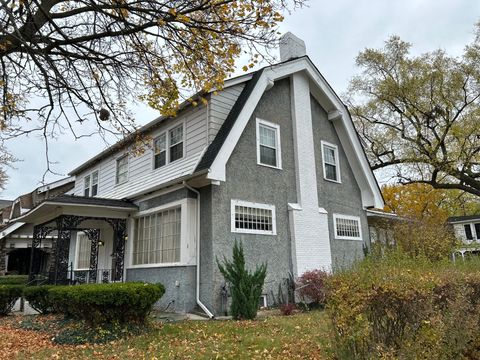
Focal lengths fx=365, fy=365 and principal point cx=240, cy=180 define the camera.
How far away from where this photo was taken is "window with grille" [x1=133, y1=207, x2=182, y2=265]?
11.0 meters

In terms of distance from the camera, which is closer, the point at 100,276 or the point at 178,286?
the point at 178,286

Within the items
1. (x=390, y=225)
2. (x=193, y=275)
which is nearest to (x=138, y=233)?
(x=193, y=275)

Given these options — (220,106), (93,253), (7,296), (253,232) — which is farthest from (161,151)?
(7,296)

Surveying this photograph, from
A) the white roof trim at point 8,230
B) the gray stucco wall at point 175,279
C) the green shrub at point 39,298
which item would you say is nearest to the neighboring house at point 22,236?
the white roof trim at point 8,230

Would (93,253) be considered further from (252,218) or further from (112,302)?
(112,302)

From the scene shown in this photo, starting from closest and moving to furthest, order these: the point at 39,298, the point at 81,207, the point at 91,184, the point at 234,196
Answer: the point at 39,298 → the point at 234,196 → the point at 81,207 → the point at 91,184

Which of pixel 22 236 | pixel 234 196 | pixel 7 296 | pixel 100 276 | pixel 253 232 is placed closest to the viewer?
pixel 234 196

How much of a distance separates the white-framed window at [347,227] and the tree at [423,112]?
818 cm

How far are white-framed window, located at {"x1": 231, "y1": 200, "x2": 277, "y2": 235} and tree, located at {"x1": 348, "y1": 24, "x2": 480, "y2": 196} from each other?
1306cm

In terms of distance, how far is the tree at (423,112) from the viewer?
19984 mm

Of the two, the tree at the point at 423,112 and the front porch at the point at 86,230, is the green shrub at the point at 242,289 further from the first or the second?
the tree at the point at 423,112

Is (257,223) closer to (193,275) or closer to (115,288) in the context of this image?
(193,275)

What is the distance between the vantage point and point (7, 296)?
36.8 ft

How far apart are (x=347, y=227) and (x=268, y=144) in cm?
516
